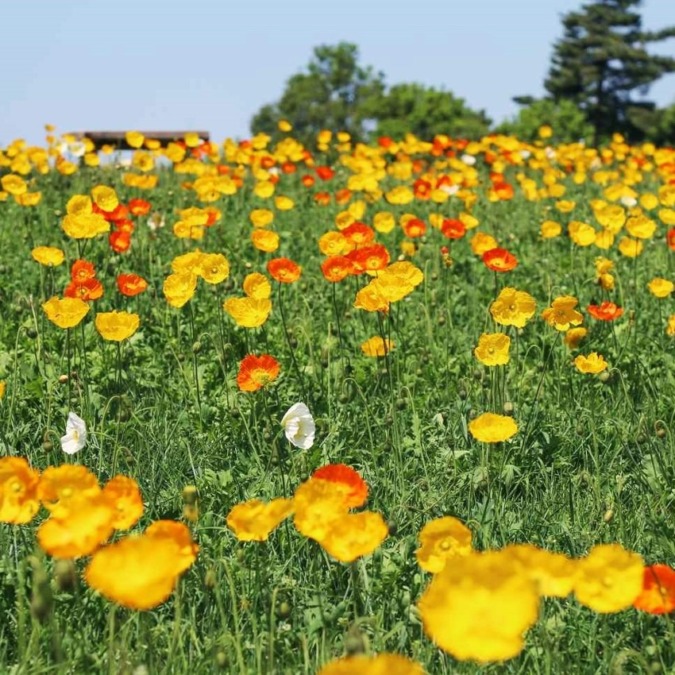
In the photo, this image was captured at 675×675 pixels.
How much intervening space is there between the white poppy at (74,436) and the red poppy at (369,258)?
4.31 ft

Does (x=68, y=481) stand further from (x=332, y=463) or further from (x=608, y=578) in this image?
(x=332, y=463)

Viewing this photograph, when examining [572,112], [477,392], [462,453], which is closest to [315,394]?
[477,392]

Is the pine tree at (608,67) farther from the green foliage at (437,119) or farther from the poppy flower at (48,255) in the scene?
the poppy flower at (48,255)

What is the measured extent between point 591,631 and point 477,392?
1413 millimetres

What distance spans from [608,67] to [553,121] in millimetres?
12741

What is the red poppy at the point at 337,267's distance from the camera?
3.60 metres

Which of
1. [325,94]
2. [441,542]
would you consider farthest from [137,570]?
[325,94]

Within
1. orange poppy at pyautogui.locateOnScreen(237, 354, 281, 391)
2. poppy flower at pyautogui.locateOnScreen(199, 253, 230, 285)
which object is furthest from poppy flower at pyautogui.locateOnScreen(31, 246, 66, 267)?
orange poppy at pyautogui.locateOnScreen(237, 354, 281, 391)

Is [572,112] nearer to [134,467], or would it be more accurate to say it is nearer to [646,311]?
[646,311]

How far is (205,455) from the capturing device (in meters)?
2.99

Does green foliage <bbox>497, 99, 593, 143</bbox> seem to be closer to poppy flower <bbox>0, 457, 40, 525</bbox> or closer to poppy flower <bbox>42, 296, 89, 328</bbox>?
poppy flower <bbox>42, 296, 89, 328</bbox>

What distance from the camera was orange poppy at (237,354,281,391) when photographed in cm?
299

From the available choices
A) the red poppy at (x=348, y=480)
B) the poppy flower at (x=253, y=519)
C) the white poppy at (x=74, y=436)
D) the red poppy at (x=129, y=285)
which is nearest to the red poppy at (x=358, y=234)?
the red poppy at (x=129, y=285)

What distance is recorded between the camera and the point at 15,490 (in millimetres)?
1894
